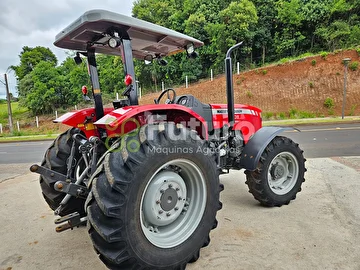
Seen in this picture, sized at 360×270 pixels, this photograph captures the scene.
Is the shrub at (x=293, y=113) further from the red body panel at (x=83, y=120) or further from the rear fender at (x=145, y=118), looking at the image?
the red body panel at (x=83, y=120)

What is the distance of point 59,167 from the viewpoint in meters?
2.78

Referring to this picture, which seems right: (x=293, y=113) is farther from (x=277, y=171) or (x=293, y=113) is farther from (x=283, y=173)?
(x=277, y=171)

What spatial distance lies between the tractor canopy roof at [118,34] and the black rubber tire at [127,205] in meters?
0.99

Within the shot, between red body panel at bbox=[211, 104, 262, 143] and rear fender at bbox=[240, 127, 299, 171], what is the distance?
1.43ft

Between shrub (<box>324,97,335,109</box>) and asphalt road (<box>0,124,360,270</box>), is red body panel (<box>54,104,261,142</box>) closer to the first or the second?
asphalt road (<box>0,124,360,270</box>)

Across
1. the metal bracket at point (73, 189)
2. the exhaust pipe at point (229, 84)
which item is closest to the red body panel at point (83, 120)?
the metal bracket at point (73, 189)

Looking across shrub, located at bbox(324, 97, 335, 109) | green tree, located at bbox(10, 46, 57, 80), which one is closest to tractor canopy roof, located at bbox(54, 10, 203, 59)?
shrub, located at bbox(324, 97, 335, 109)

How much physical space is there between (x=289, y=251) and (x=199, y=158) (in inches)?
48.0

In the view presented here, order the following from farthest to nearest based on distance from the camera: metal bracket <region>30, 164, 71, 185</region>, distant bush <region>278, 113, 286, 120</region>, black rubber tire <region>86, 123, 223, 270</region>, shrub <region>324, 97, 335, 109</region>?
shrub <region>324, 97, 335, 109</region>
distant bush <region>278, 113, 286, 120</region>
metal bracket <region>30, 164, 71, 185</region>
black rubber tire <region>86, 123, 223, 270</region>

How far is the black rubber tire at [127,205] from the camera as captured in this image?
5.64 feet

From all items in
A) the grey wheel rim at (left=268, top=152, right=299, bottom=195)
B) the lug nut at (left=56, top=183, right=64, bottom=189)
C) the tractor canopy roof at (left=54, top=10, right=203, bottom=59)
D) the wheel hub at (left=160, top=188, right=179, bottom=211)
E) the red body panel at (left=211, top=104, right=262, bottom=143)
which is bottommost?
the grey wheel rim at (left=268, top=152, right=299, bottom=195)

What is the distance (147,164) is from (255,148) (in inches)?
70.9

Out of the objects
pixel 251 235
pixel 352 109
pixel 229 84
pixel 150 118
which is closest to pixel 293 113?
pixel 352 109

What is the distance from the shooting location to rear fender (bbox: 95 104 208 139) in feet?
6.64
